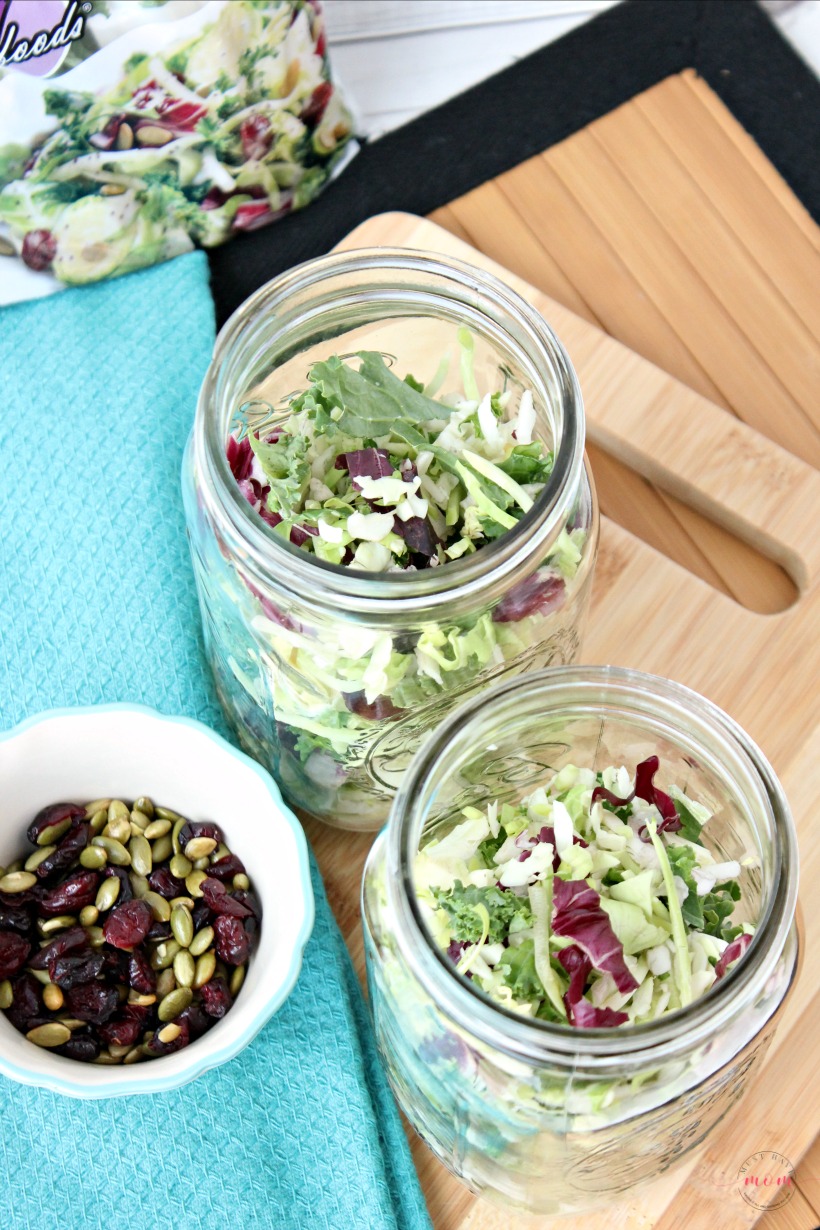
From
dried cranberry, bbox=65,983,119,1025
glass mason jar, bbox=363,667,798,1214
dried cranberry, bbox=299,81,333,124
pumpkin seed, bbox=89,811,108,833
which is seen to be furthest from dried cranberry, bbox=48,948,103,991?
dried cranberry, bbox=299,81,333,124

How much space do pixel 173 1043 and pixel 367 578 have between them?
42 cm

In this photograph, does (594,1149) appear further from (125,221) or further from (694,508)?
(125,221)

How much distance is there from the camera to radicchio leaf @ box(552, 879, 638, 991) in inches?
31.0

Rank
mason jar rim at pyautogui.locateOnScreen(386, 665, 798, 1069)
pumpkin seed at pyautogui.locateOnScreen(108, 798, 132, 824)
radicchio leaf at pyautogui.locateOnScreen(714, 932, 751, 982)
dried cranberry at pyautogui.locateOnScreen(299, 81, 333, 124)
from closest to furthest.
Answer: mason jar rim at pyautogui.locateOnScreen(386, 665, 798, 1069)
radicchio leaf at pyautogui.locateOnScreen(714, 932, 751, 982)
pumpkin seed at pyautogui.locateOnScreen(108, 798, 132, 824)
dried cranberry at pyautogui.locateOnScreen(299, 81, 333, 124)

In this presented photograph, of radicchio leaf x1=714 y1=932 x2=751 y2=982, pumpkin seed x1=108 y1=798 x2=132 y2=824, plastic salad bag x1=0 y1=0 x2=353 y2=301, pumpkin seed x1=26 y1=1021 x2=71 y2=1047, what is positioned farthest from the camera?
plastic salad bag x1=0 y1=0 x2=353 y2=301

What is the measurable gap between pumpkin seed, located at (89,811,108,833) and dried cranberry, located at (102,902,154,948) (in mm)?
77

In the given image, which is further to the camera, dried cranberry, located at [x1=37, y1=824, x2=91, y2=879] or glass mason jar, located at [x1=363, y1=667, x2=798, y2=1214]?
dried cranberry, located at [x1=37, y1=824, x2=91, y2=879]

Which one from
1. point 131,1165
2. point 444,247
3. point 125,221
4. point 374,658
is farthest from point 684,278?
→ point 131,1165

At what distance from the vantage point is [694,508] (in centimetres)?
128

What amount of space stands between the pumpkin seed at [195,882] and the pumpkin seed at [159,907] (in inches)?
0.9

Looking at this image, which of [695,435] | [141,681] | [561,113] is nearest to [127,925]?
[141,681]

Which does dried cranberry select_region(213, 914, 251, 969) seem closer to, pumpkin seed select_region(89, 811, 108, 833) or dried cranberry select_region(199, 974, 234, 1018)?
dried cranberry select_region(199, 974, 234, 1018)

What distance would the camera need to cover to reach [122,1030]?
0.96 meters

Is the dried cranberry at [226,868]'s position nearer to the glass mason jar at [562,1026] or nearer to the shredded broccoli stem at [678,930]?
the glass mason jar at [562,1026]
